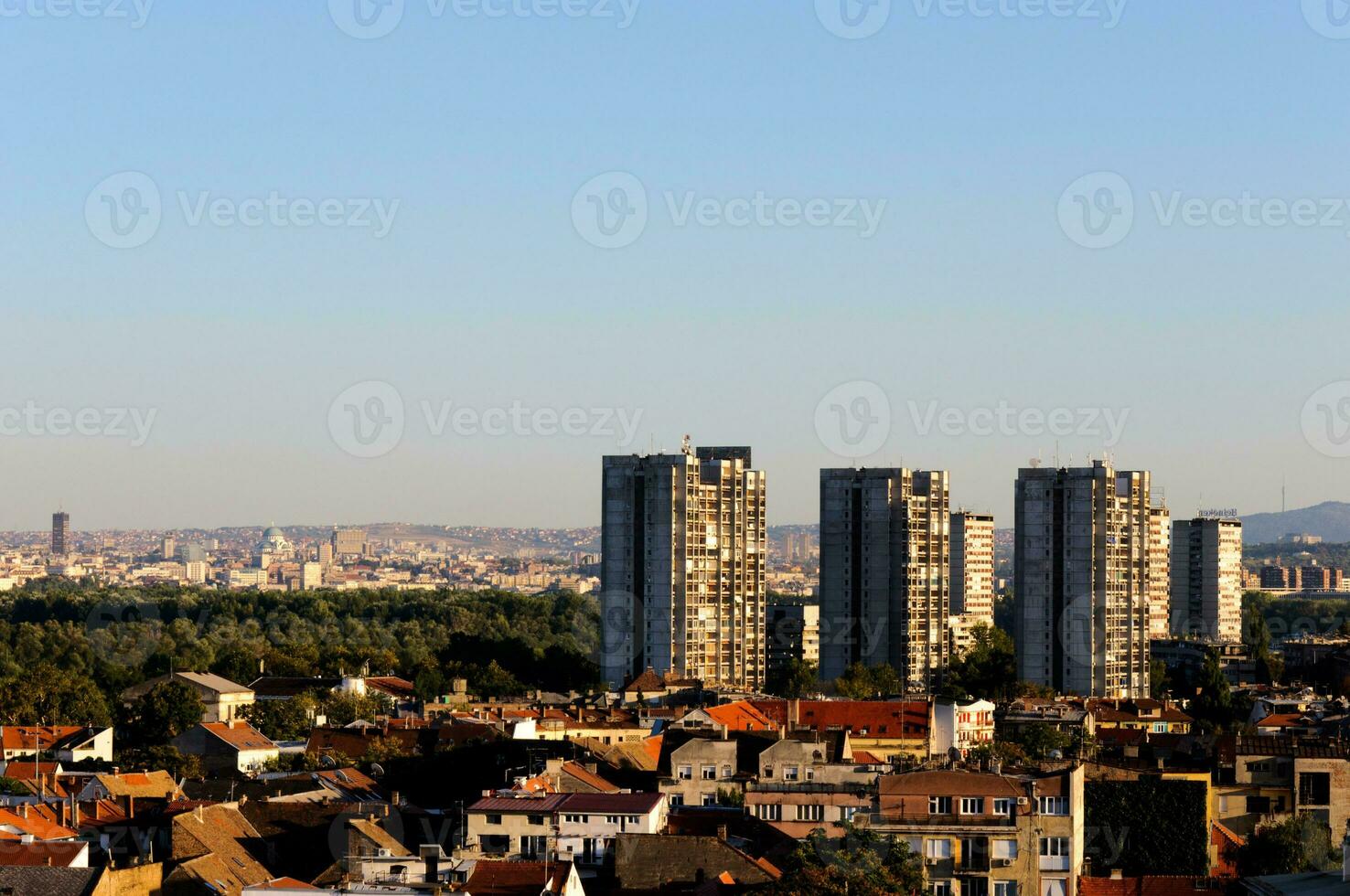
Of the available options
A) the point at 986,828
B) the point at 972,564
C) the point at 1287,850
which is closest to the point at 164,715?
the point at 1287,850

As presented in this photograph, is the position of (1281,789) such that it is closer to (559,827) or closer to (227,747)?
(559,827)

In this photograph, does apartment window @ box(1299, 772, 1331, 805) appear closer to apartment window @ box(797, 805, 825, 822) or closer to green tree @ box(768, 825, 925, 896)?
apartment window @ box(797, 805, 825, 822)

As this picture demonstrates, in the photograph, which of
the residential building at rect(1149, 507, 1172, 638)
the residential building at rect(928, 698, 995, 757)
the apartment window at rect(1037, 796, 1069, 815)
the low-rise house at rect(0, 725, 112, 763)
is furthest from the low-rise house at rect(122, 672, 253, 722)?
the residential building at rect(1149, 507, 1172, 638)

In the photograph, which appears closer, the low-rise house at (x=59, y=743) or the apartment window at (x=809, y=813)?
the apartment window at (x=809, y=813)

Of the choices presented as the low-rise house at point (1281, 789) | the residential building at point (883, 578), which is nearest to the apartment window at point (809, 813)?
the low-rise house at point (1281, 789)

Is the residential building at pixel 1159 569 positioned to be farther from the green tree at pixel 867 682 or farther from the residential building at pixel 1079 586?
the green tree at pixel 867 682
